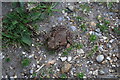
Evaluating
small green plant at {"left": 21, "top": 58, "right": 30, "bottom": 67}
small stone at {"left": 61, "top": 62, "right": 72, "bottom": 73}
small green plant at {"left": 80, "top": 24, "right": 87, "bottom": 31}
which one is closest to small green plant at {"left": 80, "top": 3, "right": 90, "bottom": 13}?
small green plant at {"left": 80, "top": 24, "right": 87, "bottom": 31}

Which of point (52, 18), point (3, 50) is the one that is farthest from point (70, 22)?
point (3, 50)

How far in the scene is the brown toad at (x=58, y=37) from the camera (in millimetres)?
3873

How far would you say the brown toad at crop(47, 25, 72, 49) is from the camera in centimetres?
387

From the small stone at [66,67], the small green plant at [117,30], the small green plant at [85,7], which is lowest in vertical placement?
the small stone at [66,67]

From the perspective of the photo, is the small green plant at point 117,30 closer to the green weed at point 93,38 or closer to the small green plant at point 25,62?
the green weed at point 93,38

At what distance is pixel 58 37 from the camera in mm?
3928

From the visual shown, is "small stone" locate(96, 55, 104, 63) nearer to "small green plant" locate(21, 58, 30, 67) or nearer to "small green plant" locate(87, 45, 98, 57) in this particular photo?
Result: "small green plant" locate(87, 45, 98, 57)

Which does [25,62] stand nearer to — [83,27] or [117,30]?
[83,27]

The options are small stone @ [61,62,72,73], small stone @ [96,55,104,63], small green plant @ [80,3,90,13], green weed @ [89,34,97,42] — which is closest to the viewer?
small stone @ [61,62,72,73]

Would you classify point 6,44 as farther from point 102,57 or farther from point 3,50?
point 102,57

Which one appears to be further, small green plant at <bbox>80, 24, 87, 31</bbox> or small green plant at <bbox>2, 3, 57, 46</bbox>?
small green plant at <bbox>80, 24, 87, 31</bbox>

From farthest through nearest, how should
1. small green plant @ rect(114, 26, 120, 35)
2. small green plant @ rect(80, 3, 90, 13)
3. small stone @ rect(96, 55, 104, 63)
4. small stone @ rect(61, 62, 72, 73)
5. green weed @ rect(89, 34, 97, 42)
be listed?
small green plant @ rect(80, 3, 90, 13) < small green plant @ rect(114, 26, 120, 35) < green weed @ rect(89, 34, 97, 42) < small stone @ rect(96, 55, 104, 63) < small stone @ rect(61, 62, 72, 73)

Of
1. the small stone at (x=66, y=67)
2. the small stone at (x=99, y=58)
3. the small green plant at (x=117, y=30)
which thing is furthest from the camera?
the small green plant at (x=117, y=30)

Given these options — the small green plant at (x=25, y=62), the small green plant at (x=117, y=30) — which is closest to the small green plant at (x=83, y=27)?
the small green plant at (x=117, y=30)
